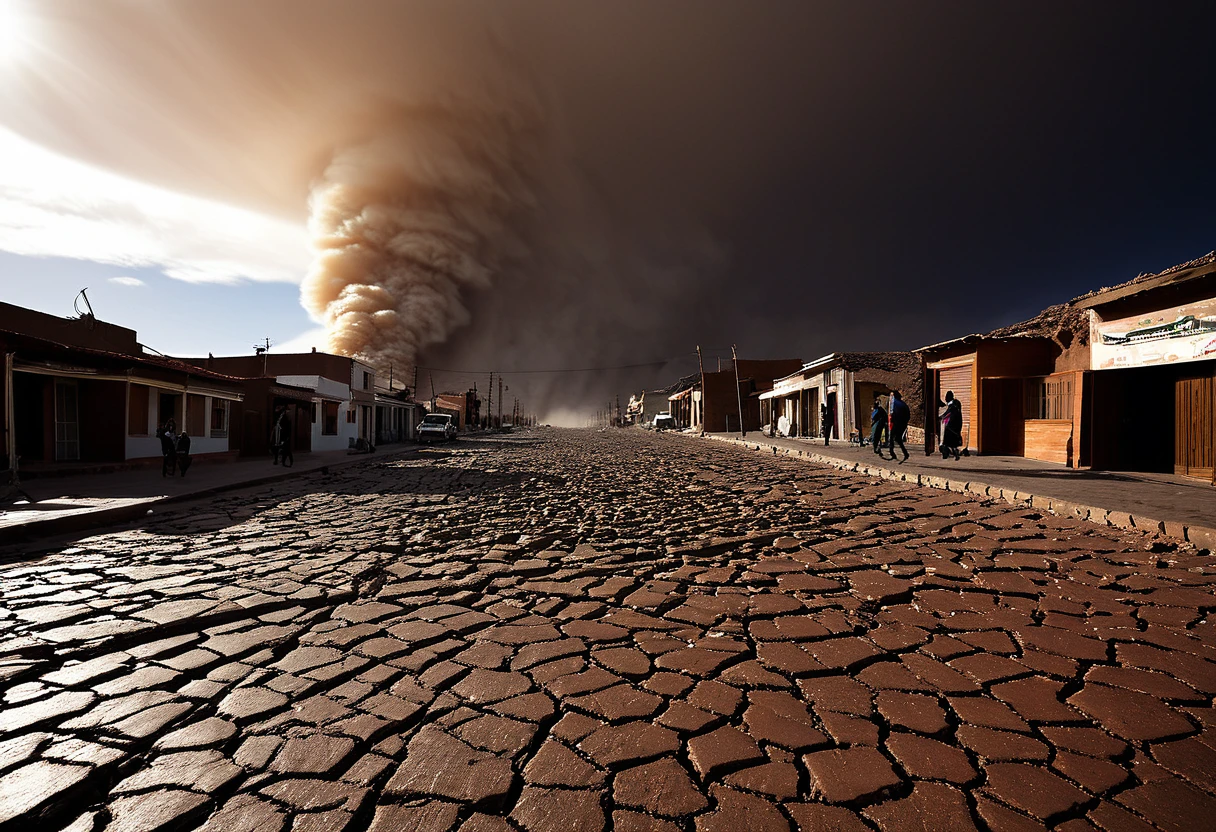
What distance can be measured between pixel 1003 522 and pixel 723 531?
3.44m

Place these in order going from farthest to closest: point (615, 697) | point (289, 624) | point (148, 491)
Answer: point (148, 491) < point (289, 624) < point (615, 697)

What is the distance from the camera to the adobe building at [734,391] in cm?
5022

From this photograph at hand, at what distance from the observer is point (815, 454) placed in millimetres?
17797

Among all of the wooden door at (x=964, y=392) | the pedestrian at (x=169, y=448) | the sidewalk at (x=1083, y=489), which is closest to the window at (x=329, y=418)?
the pedestrian at (x=169, y=448)

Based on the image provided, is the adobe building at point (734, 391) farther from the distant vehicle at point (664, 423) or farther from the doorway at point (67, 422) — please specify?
the doorway at point (67, 422)

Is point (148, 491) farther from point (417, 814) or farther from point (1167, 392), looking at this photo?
point (1167, 392)

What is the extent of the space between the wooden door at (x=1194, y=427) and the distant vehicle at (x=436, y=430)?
3233 cm

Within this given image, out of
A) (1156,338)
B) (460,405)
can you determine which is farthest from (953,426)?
(460,405)

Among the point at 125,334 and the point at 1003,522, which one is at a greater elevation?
the point at 125,334

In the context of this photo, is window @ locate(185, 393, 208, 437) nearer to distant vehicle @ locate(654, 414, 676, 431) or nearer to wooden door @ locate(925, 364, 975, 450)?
wooden door @ locate(925, 364, 975, 450)

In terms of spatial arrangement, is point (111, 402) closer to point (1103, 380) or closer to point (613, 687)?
point (613, 687)

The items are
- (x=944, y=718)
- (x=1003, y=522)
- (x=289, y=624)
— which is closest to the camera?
(x=944, y=718)

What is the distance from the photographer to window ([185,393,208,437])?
1739 cm

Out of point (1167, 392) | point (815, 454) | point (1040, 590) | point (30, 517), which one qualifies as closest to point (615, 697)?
point (1040, 590)
